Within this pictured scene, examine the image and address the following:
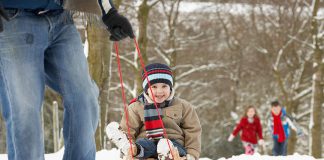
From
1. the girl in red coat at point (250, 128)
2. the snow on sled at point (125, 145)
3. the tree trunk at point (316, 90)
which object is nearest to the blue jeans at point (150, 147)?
the snow on sled at point (125, 145)

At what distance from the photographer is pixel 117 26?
8.52 ft

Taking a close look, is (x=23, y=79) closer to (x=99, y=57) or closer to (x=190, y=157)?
(x=190, y=157)

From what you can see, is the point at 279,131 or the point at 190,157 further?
the point at 279,131

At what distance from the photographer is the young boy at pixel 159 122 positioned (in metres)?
4.05

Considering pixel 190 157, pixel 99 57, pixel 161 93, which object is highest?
pixel 99 57

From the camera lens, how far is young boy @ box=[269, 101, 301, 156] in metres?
10.8

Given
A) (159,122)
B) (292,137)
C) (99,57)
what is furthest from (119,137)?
(292,137)

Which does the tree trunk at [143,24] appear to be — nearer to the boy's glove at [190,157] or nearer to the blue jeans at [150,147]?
the blue jeans at [150,147]

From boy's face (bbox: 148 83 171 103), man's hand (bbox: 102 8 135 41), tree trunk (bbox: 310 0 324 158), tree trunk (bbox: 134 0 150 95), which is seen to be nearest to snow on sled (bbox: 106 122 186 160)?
boy's face (bbox: 148 83 171 103)

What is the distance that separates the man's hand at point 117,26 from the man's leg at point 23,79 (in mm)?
373

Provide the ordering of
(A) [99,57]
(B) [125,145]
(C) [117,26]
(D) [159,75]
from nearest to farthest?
1. (C) [117,26]
2. (B) [125,145]
3. (D) [159,75]
4. (A) [99,57]

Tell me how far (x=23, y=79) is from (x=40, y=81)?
107mm

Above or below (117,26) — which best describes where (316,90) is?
below

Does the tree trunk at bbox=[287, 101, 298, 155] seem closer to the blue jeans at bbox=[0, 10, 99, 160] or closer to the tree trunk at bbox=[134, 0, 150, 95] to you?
the tree trunk at bbox=[134, 0, 150, 95]
